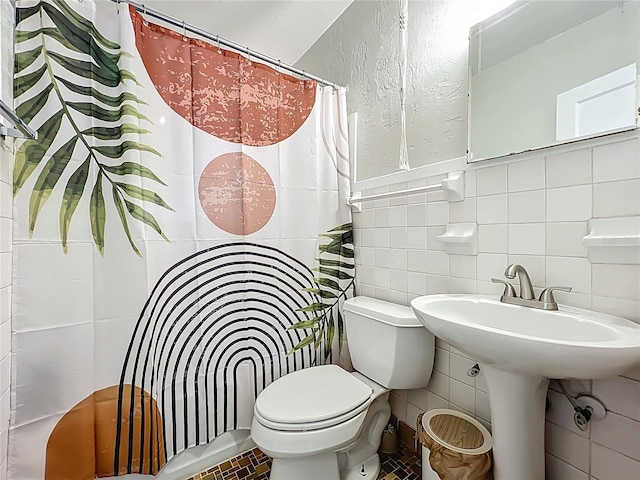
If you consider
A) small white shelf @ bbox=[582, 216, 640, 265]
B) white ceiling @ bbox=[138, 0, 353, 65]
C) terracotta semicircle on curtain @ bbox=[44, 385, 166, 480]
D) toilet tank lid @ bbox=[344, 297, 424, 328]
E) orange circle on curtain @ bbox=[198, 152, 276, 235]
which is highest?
white ceiling @ bbox=[138, 0, 353, 65]

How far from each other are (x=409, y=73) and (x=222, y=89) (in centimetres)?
86

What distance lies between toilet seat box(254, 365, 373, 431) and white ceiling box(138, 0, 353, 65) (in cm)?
191

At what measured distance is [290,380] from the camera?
127cm

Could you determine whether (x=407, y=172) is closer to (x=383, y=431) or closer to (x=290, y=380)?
(x=290, y=380)

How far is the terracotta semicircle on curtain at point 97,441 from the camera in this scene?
101 centimetres

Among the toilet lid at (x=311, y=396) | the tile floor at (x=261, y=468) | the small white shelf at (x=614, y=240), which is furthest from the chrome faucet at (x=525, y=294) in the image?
the tile floor at (x=261, y=468)

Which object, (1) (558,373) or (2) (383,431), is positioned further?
(2) (383,431)

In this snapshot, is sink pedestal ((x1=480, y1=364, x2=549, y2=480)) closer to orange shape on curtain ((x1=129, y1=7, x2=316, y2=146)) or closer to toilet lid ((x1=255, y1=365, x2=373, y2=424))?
toilet lid ((x1=255, y1=365, x2=373, y2=424))

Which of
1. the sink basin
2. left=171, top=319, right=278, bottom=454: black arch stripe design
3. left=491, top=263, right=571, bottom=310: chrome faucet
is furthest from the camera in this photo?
left=171, top=319, right=278, bottom=454: black arch stripe design

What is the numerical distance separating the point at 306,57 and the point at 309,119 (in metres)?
0.76

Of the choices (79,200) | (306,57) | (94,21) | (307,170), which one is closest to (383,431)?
(307,170)

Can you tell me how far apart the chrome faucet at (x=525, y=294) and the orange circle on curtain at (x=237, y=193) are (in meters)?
1.01

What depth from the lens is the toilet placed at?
1003mm

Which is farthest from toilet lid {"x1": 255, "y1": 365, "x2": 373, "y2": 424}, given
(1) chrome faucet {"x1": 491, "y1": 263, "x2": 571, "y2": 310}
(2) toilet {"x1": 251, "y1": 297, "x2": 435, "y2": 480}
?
(1) chrome faucet {"x1": 491, "y1": 263, "x2": 571, "y2": 310}
